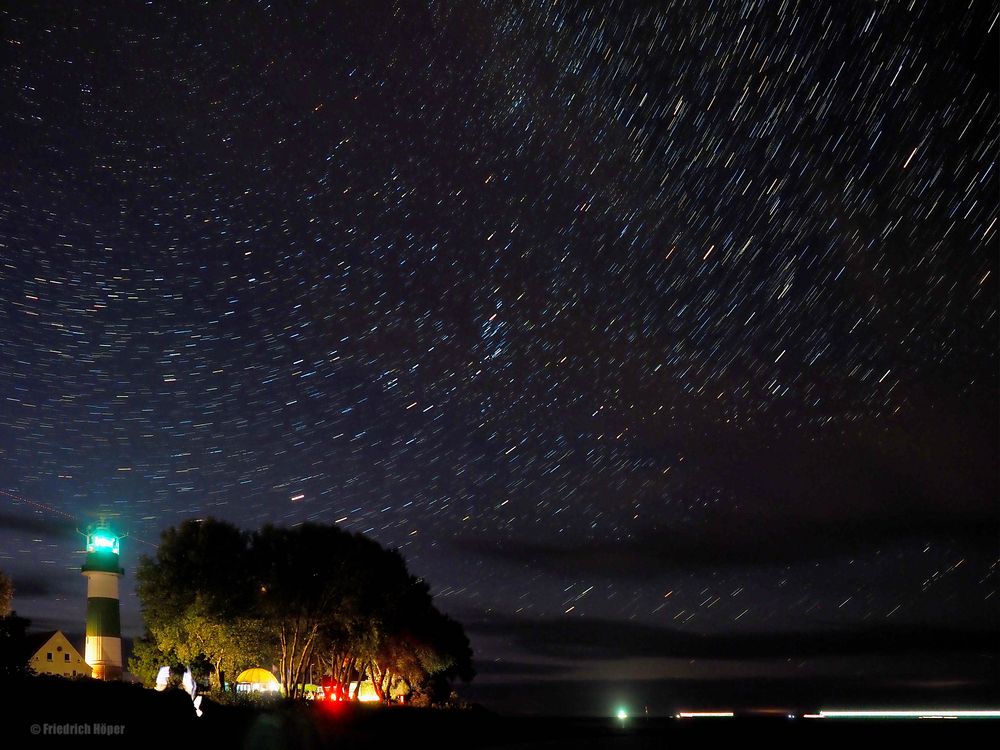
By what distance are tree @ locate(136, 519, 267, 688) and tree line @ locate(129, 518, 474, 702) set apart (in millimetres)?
53

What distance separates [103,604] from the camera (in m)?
56.7

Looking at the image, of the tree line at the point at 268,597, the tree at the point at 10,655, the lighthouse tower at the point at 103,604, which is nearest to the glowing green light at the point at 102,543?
the lighthouse tower at the point at 103,604

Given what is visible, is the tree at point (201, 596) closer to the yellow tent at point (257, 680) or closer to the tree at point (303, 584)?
the tree at point (303, 584)

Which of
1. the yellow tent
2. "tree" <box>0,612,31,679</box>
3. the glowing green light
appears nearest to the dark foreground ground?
"tree" <box>0,612,31,679</box>

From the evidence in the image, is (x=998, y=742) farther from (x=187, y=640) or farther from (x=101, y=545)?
(x=101, y=545)

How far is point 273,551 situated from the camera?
5309cm

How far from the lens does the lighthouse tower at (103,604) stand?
180 feet

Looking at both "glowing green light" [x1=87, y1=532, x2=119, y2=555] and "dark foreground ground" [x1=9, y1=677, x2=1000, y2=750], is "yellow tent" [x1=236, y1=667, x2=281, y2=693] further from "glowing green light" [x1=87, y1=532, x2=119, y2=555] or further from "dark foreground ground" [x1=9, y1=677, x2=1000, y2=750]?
"glowing green light" [x1=87, y1=532, x2=119, y2=555]

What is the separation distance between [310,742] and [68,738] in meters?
17.6

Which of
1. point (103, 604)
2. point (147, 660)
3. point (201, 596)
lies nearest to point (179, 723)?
→ point (201, 596)

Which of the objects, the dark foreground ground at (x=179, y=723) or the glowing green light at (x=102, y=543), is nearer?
the dark foreground ground at (x=179, y=723)

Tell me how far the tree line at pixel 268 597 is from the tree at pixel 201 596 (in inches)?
2.1

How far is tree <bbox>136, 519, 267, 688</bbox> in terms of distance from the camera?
4928 cm

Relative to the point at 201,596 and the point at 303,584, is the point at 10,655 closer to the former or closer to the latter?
the point at 201,596
